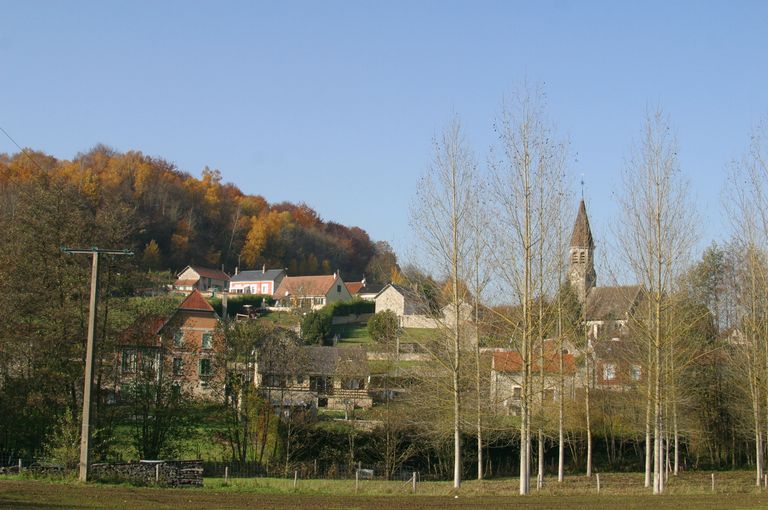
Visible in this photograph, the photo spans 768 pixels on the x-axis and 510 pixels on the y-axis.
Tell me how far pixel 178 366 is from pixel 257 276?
73.0m

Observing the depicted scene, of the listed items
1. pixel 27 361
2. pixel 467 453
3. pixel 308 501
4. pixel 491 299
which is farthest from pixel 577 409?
pixel 27 361

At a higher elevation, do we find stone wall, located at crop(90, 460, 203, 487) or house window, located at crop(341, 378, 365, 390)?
house window, located at crop(341, 378, 365, 390)

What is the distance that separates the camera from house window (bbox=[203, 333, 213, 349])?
36.0 metres

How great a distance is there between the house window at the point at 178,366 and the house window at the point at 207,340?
206 centimetres

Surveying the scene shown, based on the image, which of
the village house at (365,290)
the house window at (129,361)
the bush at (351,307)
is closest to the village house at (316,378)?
the house window at (129,361)

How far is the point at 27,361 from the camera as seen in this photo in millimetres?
29109

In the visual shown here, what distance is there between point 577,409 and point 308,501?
808 inches

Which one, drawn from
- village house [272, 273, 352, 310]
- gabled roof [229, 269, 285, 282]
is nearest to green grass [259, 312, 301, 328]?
village house [272, 273, 352, 310]

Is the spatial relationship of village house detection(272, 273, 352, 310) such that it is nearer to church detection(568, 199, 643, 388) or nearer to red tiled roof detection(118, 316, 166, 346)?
church detection(568, 199, 643, 388)

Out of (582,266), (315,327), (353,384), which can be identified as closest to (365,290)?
(315,327)

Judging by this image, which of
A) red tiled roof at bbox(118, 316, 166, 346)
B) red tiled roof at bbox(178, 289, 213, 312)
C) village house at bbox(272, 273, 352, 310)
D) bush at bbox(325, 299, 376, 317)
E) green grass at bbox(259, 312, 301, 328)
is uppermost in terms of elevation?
village house at bbox(272, 273, 352, 310)

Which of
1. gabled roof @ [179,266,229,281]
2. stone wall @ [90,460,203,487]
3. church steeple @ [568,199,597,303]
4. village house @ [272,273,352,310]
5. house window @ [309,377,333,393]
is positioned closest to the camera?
stone wall @ [90,460,203,487]

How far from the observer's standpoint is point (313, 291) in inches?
3733

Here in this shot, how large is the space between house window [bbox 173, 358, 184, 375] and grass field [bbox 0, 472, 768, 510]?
11.7m
